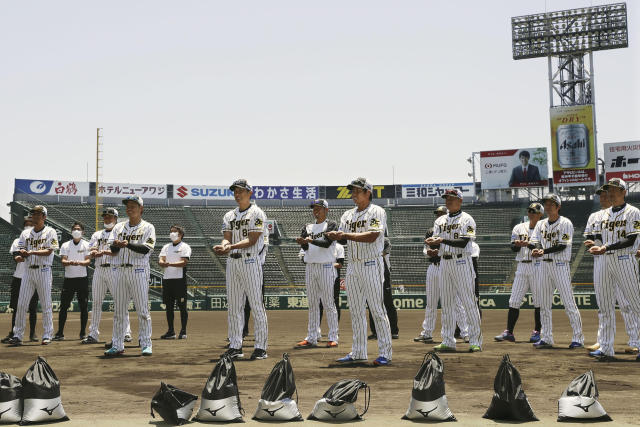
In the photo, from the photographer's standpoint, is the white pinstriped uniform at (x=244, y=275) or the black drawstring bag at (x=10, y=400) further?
the white pinstriped uniform at (x=244, y=275)

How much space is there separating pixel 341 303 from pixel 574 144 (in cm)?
2095

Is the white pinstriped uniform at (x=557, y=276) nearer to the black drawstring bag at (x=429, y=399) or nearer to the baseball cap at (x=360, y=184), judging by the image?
the baseball cap at (x=360, y=184)

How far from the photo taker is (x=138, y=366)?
316 inches

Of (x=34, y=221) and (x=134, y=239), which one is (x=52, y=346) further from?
(x=134, y=239)

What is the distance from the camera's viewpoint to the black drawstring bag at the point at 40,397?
4953mm

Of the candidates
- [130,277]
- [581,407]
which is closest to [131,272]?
[130,277]

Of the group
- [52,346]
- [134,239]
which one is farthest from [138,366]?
[52,346]

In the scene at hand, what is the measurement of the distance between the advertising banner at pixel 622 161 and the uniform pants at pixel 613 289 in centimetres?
3776

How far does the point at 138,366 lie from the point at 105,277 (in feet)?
10.7

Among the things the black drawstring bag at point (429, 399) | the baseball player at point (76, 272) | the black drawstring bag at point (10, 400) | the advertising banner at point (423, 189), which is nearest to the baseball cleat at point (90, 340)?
the baseball player at point (76, 272)

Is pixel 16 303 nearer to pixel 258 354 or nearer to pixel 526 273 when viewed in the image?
pixel 258 354

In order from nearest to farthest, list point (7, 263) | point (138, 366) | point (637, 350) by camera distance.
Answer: point (138, 366), point (637, 350), point (7, 263)

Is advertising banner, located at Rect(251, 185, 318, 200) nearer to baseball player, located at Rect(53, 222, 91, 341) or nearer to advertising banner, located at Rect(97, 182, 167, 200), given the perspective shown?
advertising banner, located at Rect(97, 182, 167, 200)

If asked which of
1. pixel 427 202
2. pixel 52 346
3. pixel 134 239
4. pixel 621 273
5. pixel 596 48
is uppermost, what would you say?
pixel 596 48
